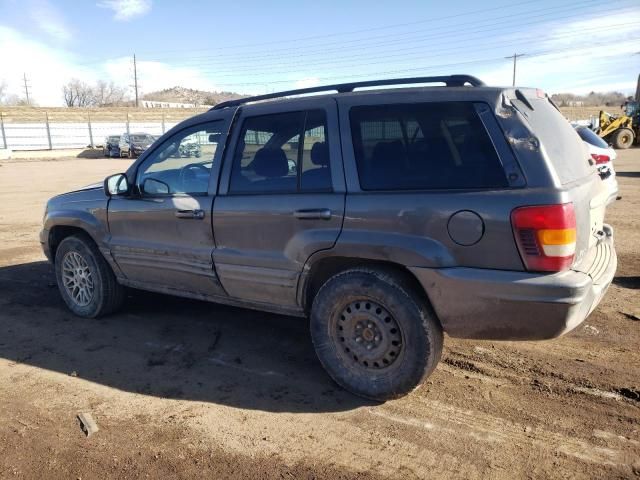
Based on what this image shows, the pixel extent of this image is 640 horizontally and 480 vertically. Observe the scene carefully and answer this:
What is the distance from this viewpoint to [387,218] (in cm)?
317

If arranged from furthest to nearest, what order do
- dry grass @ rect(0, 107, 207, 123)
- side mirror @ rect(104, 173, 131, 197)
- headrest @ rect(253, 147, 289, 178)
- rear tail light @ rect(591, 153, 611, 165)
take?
1. dry grass @ rect(0, 107, 207, 123)
2. rear tail light @ rect(591, 153, 611, 165)
3. side mirror @ rect(104, 173, 131, 197)
4. headrest @ rect(253, 147, 289, 178)

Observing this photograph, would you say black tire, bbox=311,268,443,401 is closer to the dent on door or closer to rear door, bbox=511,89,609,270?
rear door, bbox=511,89,609,270

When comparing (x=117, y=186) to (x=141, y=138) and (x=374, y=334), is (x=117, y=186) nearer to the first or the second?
(x=374, y=334)

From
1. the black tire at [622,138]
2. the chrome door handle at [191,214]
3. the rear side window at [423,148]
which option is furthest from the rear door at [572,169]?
the black tire at [622,138]

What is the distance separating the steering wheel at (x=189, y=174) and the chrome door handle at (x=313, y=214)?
1076 millimetres

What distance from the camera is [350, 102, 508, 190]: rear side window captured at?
300 cm

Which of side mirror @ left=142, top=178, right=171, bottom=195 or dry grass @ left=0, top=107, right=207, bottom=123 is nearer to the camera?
side mirror @ left=142, top=178, right=171, bottom=195

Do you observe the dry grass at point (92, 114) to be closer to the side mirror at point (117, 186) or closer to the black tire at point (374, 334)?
the side mirror at point (117, 186)

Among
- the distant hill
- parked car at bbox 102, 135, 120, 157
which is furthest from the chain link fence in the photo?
the distant hill

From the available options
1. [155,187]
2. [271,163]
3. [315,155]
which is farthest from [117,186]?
[315,155]

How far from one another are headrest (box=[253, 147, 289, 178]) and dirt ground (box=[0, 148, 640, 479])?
4.73 ft

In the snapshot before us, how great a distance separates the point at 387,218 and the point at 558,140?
3.86 ft

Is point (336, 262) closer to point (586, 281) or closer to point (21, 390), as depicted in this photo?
point (586, 281)

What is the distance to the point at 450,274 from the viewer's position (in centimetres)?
300
